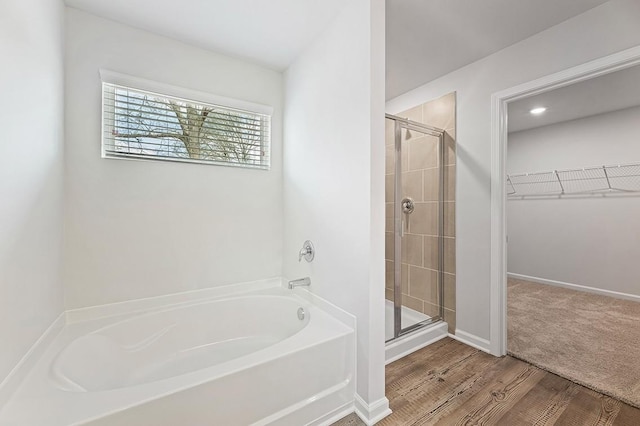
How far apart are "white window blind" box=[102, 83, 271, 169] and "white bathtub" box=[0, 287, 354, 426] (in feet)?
3.74

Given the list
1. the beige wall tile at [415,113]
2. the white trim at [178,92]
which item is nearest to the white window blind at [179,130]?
the white trim at [178,92]

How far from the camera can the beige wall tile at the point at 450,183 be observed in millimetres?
2422

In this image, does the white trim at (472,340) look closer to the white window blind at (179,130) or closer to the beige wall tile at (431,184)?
the beige wall tile at (431,184)

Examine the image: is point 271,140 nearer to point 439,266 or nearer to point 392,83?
point 392,83

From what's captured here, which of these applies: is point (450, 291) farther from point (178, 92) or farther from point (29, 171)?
point (29, 171)

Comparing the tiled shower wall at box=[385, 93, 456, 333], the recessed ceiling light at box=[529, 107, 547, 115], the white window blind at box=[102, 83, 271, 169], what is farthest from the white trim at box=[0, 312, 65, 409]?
the recessed ceiling light at box=[529, 107, 547, 115]

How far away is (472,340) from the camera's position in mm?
2258

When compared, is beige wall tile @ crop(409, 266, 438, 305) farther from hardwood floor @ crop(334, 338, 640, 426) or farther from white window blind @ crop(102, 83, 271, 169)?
white window blind @ crop(102, 83, 271, 169)

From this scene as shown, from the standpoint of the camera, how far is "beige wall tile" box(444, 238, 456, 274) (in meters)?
2.43

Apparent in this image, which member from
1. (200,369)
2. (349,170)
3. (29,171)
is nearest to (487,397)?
(349,170)

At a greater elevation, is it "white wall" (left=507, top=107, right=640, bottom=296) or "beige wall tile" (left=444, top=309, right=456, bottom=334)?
"white wall" (left=507, top=107, right=640, bottom=296)

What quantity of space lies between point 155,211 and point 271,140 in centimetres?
111

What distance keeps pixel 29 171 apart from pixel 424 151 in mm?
2687

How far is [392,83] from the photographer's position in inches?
106
